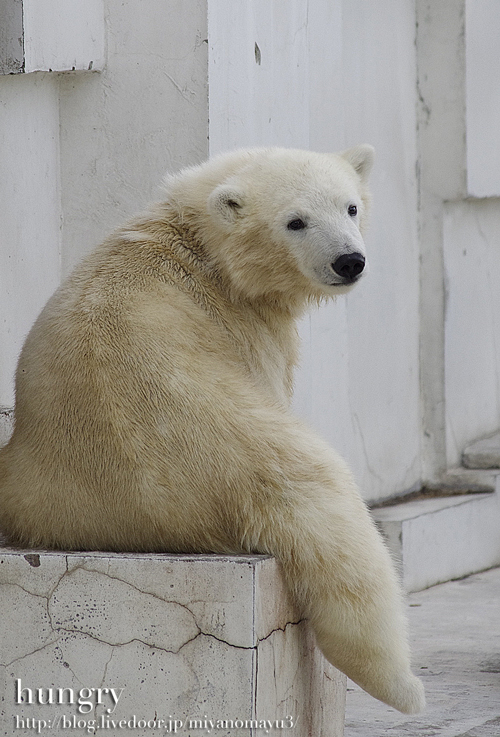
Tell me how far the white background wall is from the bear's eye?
1.43 m

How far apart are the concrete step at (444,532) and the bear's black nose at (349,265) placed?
294 cm

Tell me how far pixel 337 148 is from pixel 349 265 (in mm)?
2893

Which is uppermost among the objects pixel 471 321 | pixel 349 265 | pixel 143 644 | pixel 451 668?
pixel 349 265

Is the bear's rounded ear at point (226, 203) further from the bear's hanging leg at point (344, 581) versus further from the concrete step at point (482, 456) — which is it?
the concrete step at point (482, 456)

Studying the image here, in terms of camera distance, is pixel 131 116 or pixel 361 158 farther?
pixel 131 116

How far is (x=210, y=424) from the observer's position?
288 centimetres

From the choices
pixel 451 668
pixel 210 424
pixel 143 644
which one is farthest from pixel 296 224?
pixel 451 668

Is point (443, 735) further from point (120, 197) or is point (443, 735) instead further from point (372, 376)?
point (372, 376)

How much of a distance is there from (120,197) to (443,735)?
239cm

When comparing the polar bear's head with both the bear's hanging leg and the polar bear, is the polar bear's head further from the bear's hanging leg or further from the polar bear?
the bear's hanging leg

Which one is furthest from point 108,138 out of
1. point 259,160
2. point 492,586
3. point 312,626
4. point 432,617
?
point 492,586

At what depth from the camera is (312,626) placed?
9.80 ft

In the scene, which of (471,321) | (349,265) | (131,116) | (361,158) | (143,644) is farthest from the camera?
(471,321)

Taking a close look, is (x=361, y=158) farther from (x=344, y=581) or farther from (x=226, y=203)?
(x=344, y=581)
